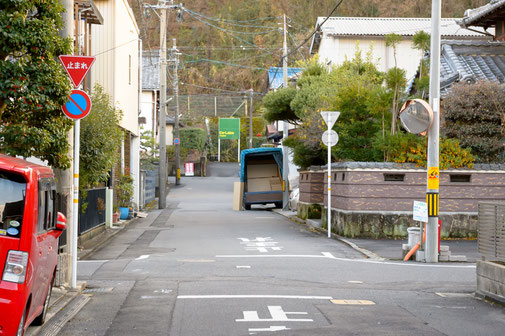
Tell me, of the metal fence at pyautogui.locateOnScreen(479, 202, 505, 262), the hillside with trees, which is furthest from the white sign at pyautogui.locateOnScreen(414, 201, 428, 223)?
the hillside with trees

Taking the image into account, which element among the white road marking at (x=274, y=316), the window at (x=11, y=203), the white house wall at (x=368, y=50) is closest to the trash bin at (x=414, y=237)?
the white road marking at (x=274, y=316)

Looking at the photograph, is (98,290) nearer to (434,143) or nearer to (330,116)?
(434,143)

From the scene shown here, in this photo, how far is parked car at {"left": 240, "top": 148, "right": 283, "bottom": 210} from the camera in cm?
3766

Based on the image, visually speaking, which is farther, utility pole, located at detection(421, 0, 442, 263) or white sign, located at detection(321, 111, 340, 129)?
white sign, located at detection(321, 111, 340, 129)

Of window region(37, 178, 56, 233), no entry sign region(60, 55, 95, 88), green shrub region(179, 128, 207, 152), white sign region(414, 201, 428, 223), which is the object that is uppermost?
green shrub region(179, 128, 207, 152)

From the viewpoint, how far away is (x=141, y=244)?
19562 millimetres

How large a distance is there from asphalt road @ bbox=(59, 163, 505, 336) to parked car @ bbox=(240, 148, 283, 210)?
17109 millimetres

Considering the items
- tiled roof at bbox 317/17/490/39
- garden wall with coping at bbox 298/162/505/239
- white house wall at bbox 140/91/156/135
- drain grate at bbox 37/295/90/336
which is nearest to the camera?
drain grate at bbox 37/295/90/336

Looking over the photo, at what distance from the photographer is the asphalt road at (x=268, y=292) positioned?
8297mm

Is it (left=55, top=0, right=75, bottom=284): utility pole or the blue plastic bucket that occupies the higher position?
(left=55, top=0, right=75, bottom=284): utility pole

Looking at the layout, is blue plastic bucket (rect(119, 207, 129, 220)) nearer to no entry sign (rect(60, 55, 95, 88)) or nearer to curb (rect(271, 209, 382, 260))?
curb (rect(271, 209, 382, 260))

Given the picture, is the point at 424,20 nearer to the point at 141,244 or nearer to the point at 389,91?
the point at 389,91

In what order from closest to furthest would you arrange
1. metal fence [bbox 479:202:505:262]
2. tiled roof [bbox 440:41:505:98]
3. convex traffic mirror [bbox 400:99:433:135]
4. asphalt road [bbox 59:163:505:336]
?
asphalt road [bbox 59:163:505:336] < metal fence [bbox 479:202:505:262] < convex traffic mirror [bbox 400:99:433:135] < tiled roof [bbox 440:41:505:98]

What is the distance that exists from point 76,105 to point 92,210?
10.9 metres
